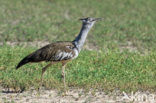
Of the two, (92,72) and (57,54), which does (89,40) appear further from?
(57,54)

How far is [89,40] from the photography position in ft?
38.7

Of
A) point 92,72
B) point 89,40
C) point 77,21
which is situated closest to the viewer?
point 92,72

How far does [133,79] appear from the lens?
25.4ft

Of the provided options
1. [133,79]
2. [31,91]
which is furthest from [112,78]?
[31,91]

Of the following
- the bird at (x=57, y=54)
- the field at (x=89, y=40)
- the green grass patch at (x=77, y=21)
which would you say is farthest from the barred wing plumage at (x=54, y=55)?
the green grass patch at (x=77, y=21)

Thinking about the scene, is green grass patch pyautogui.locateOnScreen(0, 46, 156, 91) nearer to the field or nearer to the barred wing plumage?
the field

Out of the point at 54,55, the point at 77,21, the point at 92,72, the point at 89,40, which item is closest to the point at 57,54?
the point at 54,55

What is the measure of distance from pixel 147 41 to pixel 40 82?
18.1 ft

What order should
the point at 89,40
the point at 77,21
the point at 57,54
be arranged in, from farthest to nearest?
the point at 77,21
the point at 89,40
the point at 57,54

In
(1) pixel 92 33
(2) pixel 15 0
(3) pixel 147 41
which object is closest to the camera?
(3) pixel 147 41

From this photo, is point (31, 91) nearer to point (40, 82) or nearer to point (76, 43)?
point (40, 82)

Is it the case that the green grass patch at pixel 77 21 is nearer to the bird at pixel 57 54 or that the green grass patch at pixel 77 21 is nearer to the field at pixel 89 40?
the field at pixel 89 40

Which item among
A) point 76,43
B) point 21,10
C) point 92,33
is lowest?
point 76,43

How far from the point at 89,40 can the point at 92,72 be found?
12.3 feet
